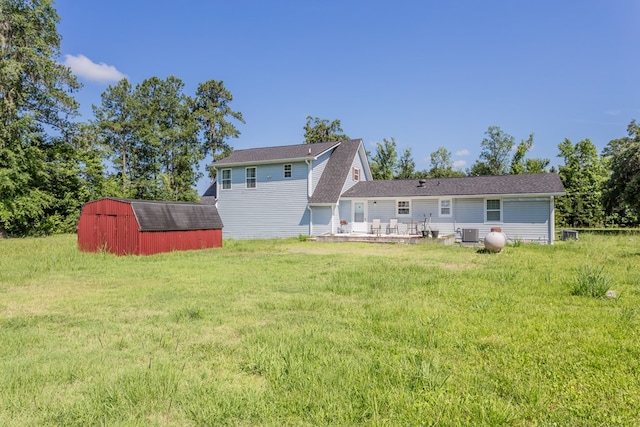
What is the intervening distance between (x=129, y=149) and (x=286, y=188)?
71.2 feet

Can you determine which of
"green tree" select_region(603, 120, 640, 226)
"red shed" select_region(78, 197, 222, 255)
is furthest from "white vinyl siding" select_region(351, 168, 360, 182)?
"green tree" select_region(603, 120, 640, 226)

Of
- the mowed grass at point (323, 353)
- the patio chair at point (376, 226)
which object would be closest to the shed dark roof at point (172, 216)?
the mowed grass at point (323, 353)

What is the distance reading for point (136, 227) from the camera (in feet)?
47.7

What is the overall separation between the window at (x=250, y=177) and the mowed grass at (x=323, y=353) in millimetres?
16568

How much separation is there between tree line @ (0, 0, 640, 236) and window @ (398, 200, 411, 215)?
15.9m

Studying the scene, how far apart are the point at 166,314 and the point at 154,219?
10.7m

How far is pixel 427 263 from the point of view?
37.3 ft

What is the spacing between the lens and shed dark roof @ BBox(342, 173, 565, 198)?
19078 mm

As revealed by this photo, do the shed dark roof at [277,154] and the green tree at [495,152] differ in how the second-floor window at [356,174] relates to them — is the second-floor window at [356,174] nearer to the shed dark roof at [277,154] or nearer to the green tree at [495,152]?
the shed dark roof at [277,154]

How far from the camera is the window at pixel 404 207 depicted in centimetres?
2230

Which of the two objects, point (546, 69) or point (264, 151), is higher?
point (546, 69)

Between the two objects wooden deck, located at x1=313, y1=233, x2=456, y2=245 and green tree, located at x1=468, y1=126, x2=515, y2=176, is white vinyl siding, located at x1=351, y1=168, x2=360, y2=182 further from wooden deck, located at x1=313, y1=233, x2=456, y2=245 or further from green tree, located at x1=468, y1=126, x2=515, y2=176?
green tree, located at x1=468, y1=126, x2=515, y2=176

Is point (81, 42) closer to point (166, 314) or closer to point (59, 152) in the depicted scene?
point (59, 152)

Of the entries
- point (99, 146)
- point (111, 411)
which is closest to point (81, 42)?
point (99, 146)
